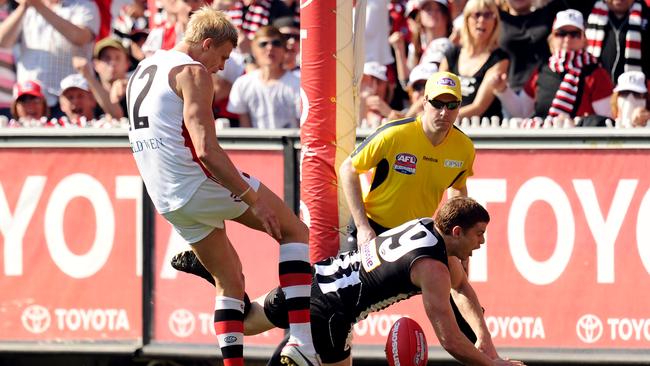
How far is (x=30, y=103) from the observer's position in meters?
12.4

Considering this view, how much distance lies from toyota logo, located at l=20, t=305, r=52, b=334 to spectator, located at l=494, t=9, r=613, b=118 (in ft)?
12.7

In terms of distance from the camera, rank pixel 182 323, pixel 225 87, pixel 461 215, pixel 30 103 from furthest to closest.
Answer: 1. pixel 30 103
2. pixel 225 87
3. pixel 182 323
4. pixel 461 215

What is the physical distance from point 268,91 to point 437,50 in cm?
143

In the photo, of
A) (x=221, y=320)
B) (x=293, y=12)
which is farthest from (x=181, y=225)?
(x=293, y=12)

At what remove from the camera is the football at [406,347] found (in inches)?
311

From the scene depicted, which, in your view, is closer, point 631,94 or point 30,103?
point 631,94

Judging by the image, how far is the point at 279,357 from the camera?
8711 millimetres

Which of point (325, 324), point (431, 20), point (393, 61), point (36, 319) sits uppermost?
point (431, 20)

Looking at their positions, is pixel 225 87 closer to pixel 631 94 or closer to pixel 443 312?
pixel 631 94

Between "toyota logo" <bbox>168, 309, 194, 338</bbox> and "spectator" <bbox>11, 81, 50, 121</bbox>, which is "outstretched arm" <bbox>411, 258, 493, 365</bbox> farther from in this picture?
"spectator" <bbox>11, 81, 50, 121</bbox>

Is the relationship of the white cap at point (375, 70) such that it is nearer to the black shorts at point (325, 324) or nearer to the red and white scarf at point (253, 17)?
the red and white scarf at point (253, 17)

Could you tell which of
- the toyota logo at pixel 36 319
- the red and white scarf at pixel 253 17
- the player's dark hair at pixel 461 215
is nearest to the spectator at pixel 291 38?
the red and white scarf at pixel 253 17

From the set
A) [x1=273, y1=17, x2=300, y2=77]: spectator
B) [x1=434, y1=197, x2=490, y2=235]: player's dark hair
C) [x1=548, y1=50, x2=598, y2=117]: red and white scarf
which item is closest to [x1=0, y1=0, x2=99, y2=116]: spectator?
[x1=273, y1=17, x2=300, y2=77]: spectator

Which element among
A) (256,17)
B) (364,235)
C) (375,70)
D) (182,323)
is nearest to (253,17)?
(256,17)
